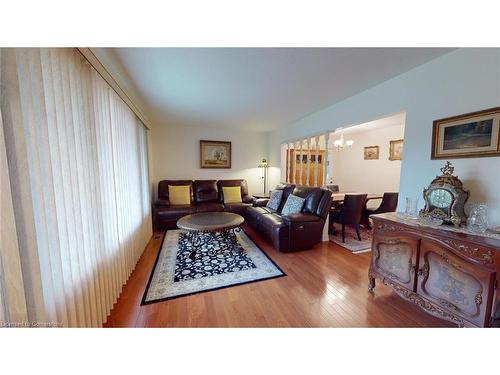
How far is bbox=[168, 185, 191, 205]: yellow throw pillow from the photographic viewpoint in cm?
411

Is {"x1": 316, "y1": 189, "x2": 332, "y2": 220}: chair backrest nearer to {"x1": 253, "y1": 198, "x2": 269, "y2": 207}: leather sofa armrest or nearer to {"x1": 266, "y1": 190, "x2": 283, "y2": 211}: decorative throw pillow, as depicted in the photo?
{"x1": 266, "y1": 190, "x2": 283, "y2": 211}: decorative throw pillow

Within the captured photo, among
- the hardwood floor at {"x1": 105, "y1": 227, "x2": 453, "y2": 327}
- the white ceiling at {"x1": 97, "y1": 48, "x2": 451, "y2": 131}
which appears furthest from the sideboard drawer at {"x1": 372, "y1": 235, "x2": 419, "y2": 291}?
the white ceiling at {"x1": 97, "y1": 48, "x2": 451, "y2": 131}

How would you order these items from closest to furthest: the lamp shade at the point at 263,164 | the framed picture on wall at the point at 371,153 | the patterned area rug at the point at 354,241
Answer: the patterned area rug at the point at 354,241
the framed picture on wall at the point at 371,153
the lamp shade at the point at 263,164

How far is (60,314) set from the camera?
37.9 inches

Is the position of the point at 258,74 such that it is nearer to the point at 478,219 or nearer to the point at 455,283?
the point at 478,219

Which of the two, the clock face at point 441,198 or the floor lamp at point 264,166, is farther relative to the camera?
the floor lamp at point 264,166

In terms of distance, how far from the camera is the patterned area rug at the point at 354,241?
112 inches

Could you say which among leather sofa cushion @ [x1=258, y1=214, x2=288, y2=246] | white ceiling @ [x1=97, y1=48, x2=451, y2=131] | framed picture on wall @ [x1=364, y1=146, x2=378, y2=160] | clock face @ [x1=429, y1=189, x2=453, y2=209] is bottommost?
leather sofa cushion @ [x1=258, y1=214, x2=288, y2=246]

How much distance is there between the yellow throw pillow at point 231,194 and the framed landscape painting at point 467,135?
11.6ft

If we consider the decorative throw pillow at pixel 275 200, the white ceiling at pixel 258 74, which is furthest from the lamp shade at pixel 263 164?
the white ceiling at pixel 258 74

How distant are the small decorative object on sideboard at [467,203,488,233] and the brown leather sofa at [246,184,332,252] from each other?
5.02 feet

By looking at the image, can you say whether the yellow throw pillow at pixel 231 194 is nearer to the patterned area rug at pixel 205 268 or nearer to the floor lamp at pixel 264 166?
the floor lamp at pixel 264 166

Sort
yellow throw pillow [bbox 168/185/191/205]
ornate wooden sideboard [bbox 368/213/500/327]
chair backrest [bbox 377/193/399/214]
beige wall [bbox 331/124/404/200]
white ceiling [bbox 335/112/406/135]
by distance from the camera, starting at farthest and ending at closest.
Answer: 1. beige wall [bbox 331/124/404/200]
2. yellow throw pillow [bbox 168/185/191/205]
3. chair backrest [bbox 377/193/399/214]
4. white ceiling [bbox 335/112/406/135]
5. ornate wooden sideboard [bbox 368/213/500/327]
